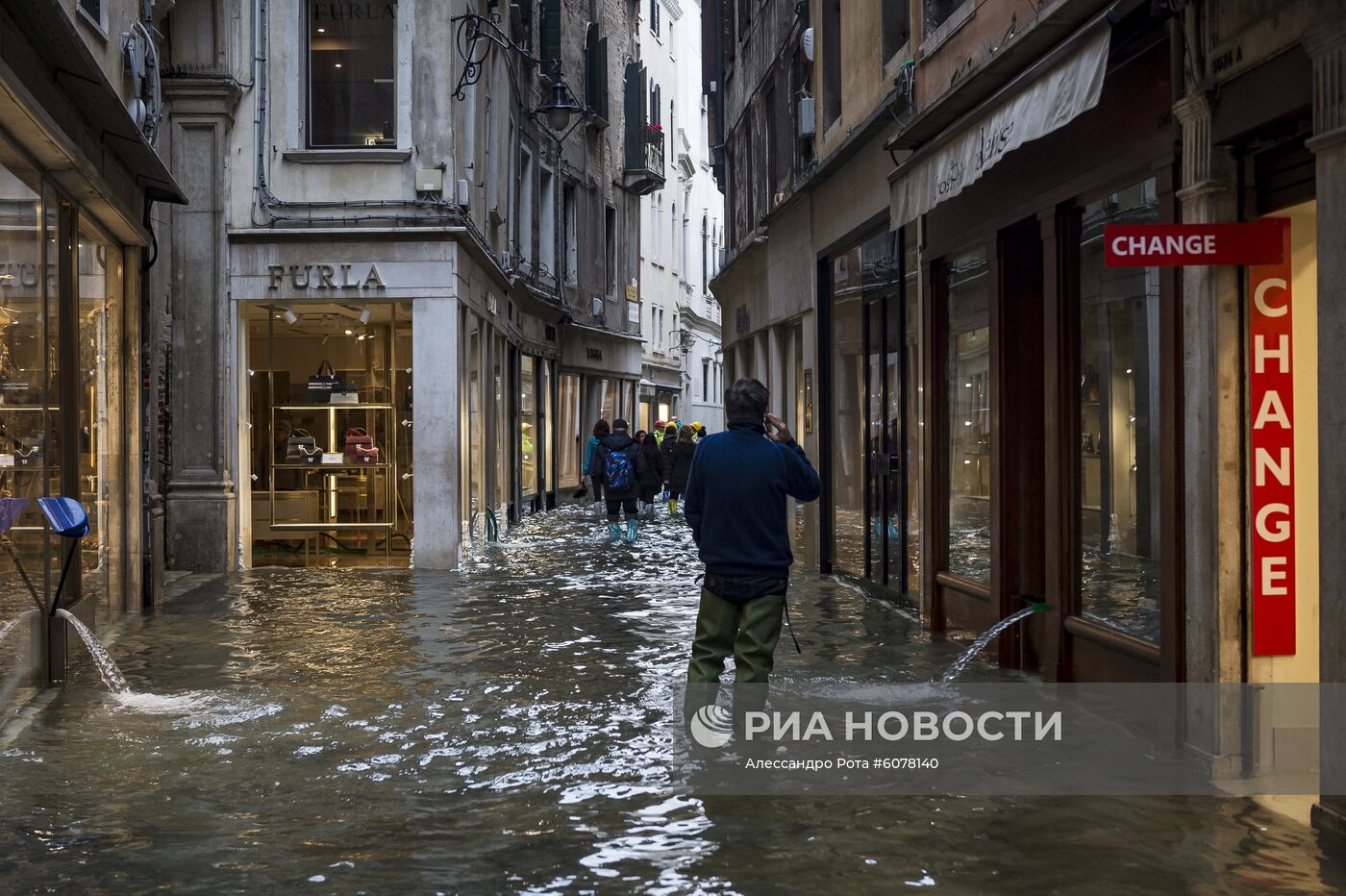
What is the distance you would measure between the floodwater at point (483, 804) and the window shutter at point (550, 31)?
18680 mm

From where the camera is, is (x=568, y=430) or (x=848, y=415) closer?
(x=848, y=415)

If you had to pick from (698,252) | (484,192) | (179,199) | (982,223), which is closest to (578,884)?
(982,223)

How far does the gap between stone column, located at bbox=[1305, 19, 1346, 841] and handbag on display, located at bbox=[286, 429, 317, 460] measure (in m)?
14.3

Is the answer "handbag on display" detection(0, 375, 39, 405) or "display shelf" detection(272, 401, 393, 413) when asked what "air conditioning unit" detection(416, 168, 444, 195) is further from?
"handbag on display" detection(0, 375, 39, 405)

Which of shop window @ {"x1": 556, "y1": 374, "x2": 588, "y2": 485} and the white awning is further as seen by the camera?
shop window @ {"x1": 556, "y1": 374, "x2": 588, "y2": 485}

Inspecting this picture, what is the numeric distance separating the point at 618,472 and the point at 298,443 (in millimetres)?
5424

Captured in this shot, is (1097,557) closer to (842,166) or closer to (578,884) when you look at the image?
(578,884)

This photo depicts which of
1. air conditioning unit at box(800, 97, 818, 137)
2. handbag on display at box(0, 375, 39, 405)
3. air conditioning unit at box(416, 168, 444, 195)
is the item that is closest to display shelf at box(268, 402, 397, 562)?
air conditioning unit at box(416, 168, 444, 195)

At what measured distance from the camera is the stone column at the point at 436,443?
720 inches

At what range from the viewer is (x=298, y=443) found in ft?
61.2

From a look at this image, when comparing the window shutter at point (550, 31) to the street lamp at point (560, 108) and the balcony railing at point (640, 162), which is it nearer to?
the street lamp at point (560, 108)

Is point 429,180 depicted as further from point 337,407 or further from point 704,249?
point 704,249

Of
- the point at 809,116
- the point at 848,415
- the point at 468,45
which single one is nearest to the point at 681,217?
the point at 468,45

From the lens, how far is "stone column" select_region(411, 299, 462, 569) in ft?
60.0
